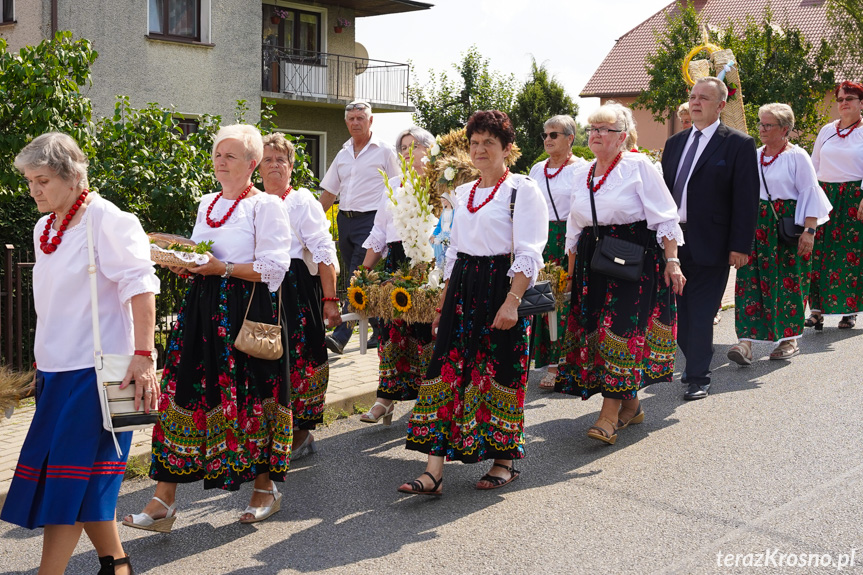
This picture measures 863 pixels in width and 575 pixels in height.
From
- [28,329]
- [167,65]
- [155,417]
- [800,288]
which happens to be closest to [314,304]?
[155,417]

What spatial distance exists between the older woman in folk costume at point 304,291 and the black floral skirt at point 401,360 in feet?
2.45

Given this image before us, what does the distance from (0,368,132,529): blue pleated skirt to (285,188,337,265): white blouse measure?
216 centimetres

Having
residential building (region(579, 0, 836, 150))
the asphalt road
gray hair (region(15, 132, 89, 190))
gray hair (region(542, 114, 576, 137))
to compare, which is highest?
residential building (region(579, 0, 836, 150))

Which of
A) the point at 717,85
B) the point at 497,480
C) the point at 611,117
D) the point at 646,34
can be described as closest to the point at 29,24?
the point at 717,85

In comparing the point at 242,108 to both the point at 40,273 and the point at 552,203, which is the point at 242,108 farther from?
the point at 40,273

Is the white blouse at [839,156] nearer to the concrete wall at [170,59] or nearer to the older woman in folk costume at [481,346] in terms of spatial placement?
the older woman in folk costume at [481,346]

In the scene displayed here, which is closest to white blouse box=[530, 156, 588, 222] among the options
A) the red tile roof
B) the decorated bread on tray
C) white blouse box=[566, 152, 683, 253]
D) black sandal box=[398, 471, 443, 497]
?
white blouse box=[566, 152, 683, 253]

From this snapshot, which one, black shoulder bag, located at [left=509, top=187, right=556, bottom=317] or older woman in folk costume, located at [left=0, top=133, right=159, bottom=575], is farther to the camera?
black shoulder bag, located at [left=509, top=187, right=556, bottom=317]

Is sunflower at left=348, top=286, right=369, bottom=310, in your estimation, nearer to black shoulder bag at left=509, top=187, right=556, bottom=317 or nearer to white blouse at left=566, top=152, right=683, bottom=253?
black shoulder bag at left=509, top=187, right=556, bottom=317

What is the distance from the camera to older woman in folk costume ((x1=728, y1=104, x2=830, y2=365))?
8898 mm

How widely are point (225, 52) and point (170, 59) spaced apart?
1514 millimetres

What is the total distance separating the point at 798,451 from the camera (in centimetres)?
605

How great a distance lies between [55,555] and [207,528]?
1201mm

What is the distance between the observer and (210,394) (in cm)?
491
